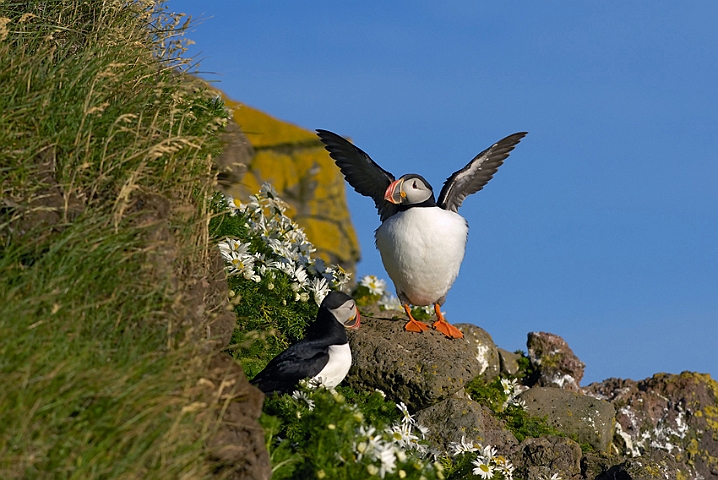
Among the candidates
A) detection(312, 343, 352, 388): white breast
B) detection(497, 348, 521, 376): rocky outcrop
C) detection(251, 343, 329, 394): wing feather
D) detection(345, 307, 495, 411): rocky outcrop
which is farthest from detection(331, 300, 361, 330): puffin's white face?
detection(497, 348, 521, 376): rocky outcrop

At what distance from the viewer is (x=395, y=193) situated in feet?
31.6

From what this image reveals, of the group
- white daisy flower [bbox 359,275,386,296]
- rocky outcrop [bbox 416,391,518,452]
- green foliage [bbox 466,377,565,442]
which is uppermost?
white daisy flower [bbox 359,275,386,296]

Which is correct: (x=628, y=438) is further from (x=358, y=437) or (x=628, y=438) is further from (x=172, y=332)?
(x=172, y=332)

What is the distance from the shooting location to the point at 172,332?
19.2 ft

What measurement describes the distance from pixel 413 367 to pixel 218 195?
3.00 meters

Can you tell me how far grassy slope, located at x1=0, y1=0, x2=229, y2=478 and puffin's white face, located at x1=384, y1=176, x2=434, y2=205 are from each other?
8.12ft

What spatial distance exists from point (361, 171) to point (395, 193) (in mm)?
879

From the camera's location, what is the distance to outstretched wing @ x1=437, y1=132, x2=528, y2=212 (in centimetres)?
1029

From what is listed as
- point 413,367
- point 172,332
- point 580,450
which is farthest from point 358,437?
point 580,450

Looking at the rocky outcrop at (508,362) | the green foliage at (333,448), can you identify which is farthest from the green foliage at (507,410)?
the green foliage at (333,448)

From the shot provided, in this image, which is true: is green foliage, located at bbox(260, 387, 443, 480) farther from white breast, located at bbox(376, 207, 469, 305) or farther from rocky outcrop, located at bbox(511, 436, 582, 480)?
white breast, located at bbox(376, 207, 469, 305)

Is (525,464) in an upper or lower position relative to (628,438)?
lower

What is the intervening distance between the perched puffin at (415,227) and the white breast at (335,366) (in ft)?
5.98

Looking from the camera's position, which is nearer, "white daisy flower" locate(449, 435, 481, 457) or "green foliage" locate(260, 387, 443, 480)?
"green foliage" locate(260, 387, 443, 480)
